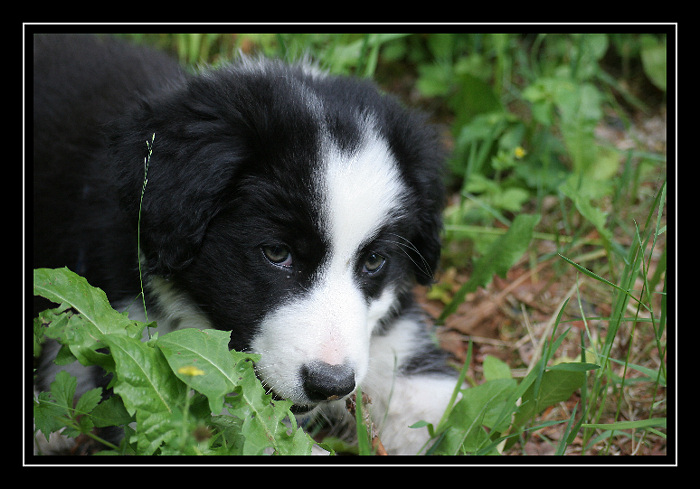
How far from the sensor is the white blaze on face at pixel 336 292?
80.6 inches

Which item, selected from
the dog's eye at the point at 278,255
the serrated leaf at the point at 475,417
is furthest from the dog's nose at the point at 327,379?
the serrated leaf at the point at 475,417

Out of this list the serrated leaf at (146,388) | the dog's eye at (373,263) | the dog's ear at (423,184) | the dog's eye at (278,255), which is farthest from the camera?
the dog's ear at (423,184)

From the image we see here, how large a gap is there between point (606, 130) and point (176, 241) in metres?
3.31

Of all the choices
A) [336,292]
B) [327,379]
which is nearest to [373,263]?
[336,292]

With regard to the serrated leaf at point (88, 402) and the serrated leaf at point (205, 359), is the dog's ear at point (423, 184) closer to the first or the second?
the serrated leaf at point (205, 359)

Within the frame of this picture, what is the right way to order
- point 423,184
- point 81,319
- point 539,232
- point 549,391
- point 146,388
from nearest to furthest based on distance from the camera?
point 146,388 → point 81,319 → point 549,391 → point 423,184 → point 539,232

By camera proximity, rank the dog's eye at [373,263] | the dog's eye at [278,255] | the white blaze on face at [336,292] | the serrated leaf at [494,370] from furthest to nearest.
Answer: the serrated leaf at [494,370]
the dog's eye at [373,263]
the dog's eye at [278,255]
the white blaze on face at [336,292]

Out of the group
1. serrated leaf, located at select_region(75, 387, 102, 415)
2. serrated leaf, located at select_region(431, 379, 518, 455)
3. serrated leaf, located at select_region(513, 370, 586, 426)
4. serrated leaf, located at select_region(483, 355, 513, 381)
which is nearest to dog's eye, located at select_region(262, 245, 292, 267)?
serrated leaf, located at select_region(75, 387, 102, 415)

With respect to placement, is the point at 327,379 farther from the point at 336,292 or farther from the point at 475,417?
the point at 475,417

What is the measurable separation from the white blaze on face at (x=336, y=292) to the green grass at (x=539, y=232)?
0.73 feet

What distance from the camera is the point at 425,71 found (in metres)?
4.58

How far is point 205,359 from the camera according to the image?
179 centimetres

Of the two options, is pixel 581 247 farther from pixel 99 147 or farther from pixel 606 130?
pixel 99 147

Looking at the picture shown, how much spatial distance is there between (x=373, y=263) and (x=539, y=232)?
1786 millimetres
